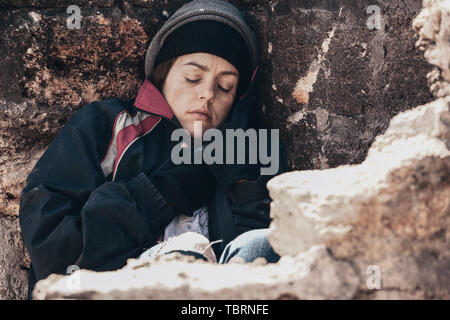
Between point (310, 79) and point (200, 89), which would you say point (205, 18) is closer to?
point (200, 89)

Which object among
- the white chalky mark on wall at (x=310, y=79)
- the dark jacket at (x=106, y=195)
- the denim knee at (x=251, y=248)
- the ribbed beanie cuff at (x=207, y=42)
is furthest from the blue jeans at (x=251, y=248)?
the ribbed beanie cuff at (x=207, y=42)

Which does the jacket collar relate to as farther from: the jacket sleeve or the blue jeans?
the blue jeans

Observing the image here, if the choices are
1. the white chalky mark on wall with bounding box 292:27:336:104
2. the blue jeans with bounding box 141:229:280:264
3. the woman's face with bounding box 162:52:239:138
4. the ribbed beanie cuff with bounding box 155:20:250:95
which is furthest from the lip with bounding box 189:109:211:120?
the blue jeans with bounding box 141:229:280:264

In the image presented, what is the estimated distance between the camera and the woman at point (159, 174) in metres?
1.76

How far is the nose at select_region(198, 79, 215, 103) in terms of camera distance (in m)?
2.07

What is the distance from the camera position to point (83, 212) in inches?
68.4

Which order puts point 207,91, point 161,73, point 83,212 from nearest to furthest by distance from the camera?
point 83,212 < point 207,91 < point 161,73

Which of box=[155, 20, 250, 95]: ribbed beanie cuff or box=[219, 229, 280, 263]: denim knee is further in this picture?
box=[155, 20, 250, 95]: ribbed beanie cuff

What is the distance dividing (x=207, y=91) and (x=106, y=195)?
0.58m

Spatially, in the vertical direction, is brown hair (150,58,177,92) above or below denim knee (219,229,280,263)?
above

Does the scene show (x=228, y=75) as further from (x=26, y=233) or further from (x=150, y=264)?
(x=150, y=264)

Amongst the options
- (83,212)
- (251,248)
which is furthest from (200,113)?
(251,248)
